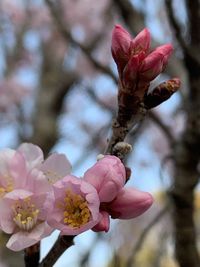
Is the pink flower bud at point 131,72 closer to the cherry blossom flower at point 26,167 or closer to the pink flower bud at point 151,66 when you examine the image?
the pink flower bud at point 151,66

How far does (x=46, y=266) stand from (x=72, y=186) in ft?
0.32

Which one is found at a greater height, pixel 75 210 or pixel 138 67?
pixel 138 67

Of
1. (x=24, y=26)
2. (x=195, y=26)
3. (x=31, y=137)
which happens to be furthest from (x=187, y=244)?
(x=24, y=26)

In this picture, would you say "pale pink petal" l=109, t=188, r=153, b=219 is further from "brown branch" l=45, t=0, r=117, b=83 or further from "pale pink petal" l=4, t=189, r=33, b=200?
"brown branch" l=45, t=0, r=117, b=83

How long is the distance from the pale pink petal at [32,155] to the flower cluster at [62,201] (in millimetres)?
14

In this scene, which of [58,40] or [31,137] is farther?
[58,40]

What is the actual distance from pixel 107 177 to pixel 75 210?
77mm

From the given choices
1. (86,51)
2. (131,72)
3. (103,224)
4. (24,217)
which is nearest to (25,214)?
(24,217)

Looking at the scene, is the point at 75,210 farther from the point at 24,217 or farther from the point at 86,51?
the point at 86,51

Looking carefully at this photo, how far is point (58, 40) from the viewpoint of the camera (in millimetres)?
4836

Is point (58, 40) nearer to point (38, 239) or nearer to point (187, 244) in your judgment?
point (187, 244)

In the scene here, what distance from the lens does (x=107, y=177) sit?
1.90 ft

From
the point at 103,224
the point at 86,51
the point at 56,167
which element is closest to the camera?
the point at 103,224

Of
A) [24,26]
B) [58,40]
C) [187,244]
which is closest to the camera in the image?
[187,244]
